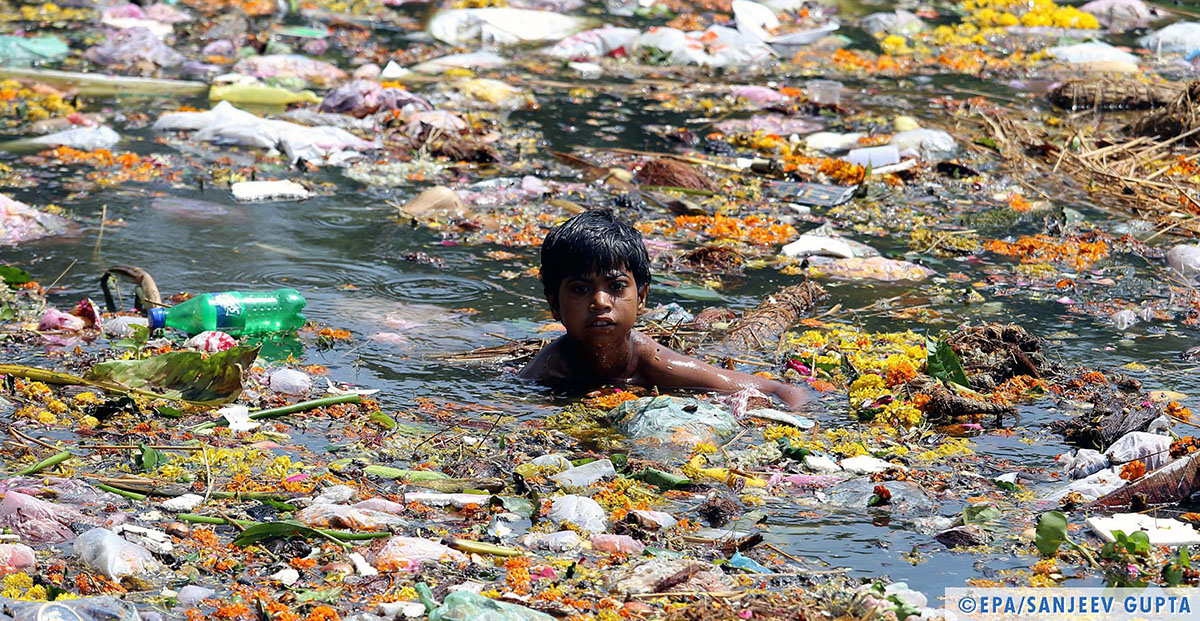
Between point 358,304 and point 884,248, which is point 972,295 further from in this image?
point 358,304

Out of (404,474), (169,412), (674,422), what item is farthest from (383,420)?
(674,422)

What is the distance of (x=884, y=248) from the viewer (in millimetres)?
6094

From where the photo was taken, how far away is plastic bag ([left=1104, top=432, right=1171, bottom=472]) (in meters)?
3.52

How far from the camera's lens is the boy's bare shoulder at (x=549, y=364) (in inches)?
175

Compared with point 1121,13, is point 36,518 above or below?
above

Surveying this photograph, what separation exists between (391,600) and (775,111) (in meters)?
6.24

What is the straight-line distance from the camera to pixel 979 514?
3.26m

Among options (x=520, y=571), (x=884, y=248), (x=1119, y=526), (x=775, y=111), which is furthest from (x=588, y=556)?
(x=775, y=111)

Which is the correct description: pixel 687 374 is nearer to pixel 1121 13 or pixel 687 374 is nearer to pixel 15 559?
pixel 15 559

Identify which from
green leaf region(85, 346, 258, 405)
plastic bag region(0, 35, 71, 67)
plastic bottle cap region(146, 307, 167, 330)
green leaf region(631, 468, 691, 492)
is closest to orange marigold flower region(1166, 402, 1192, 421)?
green leaf region(631, 468, 691, 492)

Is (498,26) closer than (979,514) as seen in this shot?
No

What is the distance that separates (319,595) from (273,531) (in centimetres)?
25

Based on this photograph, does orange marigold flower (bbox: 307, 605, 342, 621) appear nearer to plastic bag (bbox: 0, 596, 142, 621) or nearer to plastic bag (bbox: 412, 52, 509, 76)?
plastic bag (bbox: 0, 596, 142, 621)

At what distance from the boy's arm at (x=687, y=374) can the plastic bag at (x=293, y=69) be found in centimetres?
523
